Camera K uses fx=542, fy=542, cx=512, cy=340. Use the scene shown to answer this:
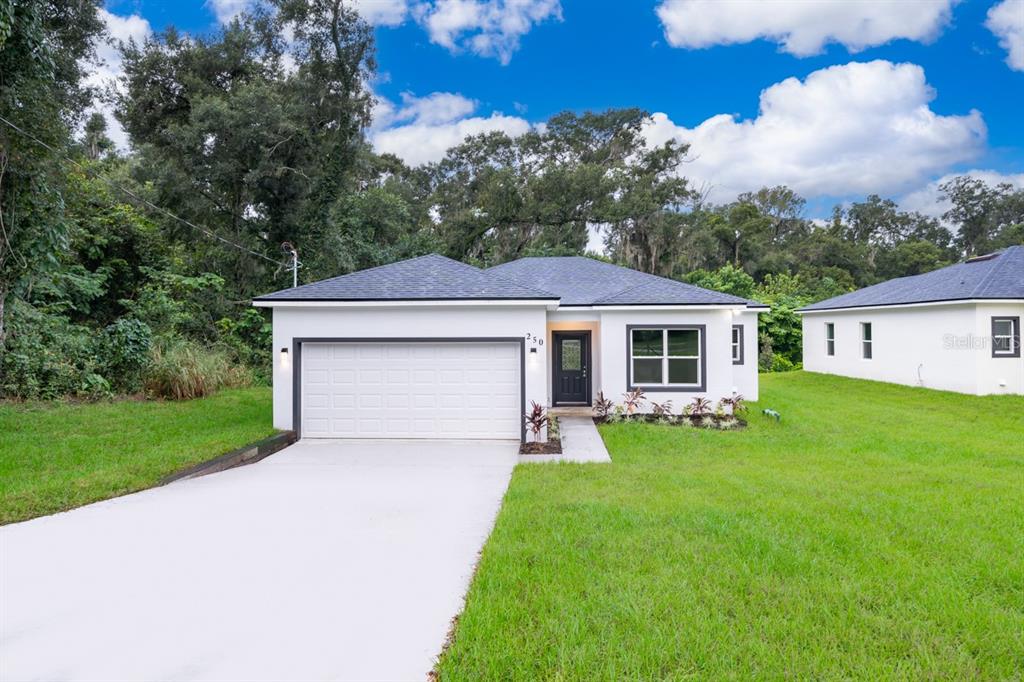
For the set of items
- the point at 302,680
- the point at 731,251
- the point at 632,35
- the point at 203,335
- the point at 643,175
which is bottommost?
the point at 302,680

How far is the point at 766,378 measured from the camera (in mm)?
21281

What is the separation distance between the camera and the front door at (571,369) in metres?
13.7

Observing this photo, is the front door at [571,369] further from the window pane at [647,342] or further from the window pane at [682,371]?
the window pane at [682,371]

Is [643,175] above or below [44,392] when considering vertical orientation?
above

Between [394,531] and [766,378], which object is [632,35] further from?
[394,531]


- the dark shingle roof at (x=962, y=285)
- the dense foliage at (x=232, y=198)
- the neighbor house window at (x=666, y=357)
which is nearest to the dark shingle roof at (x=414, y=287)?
the neighbor house window at (x=666, y=357)

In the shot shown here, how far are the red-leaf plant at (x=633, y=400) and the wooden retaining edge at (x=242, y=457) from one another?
6732 millimetres

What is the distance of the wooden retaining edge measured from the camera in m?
7.24

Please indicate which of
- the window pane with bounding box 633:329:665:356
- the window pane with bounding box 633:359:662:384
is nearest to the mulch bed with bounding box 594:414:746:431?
the window pane with bounding box 633:359:662:384

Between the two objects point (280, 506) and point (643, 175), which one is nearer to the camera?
point (280, 506)

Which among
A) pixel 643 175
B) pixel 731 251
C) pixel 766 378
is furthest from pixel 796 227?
pixel 766 378

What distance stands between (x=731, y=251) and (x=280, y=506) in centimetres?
3973
